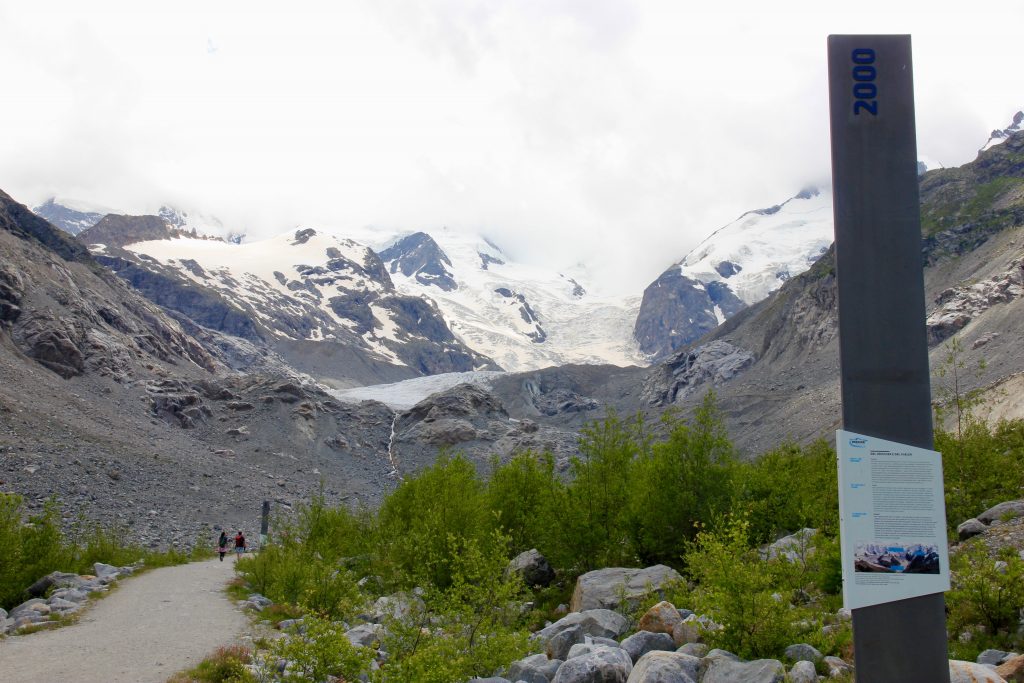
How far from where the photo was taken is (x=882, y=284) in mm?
5887

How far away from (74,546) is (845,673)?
89.3 ft

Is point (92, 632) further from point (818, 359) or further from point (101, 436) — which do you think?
point (818, 359)

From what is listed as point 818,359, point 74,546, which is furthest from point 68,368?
point 818,359

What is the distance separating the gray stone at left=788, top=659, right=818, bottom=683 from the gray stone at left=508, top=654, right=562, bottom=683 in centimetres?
325

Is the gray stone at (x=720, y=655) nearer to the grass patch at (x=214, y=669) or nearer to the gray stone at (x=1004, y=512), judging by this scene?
the grass patch at (x=214, y=669)

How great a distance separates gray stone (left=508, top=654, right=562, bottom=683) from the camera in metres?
10.1

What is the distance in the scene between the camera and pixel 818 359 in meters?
102

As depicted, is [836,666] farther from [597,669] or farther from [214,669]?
[214,669]

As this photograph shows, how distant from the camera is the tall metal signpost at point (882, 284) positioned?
18.3ft

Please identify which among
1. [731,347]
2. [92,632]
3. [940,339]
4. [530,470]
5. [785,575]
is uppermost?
[731,347]

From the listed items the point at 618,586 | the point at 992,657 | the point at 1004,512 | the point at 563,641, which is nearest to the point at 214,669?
the point at 563,641

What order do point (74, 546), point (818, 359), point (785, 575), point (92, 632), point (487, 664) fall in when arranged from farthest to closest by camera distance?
point (818, 359)
point (74, 546)
point (92, 632)
point (785, 575)
point (487, 664)

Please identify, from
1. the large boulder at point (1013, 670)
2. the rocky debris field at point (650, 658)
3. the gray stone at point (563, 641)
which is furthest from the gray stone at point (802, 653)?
the gray stone at point (563, 641)

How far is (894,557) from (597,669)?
491 cm
